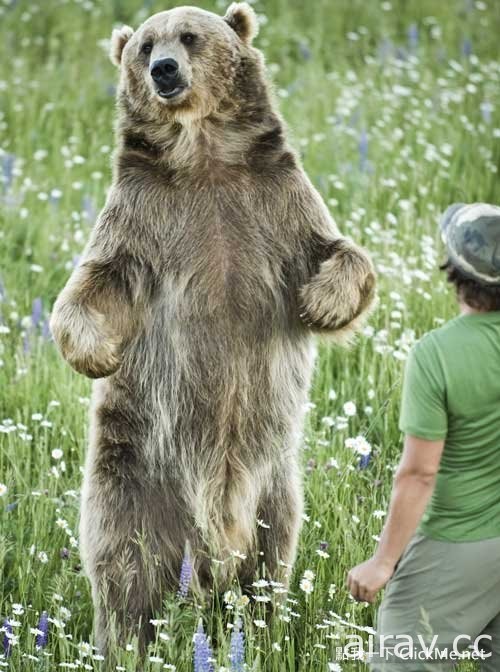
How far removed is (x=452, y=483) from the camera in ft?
11.3

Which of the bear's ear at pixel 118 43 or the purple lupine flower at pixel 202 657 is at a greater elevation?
the bear's ear at pixel 118 43

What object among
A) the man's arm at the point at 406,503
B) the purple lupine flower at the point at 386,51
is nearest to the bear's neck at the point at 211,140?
the man's arm at the point at 406,503

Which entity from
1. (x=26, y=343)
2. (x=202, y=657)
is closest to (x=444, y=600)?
(x=202, y=657)

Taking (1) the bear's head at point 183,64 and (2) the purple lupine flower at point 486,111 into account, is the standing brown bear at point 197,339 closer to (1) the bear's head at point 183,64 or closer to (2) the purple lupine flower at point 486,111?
(1) the bear's head at point 183,64

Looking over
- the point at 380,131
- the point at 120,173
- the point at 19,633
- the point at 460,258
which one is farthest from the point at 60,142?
the point at 460,258

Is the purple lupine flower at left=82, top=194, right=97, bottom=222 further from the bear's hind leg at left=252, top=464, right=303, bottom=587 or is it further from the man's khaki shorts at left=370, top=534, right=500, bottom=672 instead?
the man's khaki shorts at left=370, top=534, right=500, bottom=672

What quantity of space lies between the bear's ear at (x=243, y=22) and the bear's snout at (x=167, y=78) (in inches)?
15.8

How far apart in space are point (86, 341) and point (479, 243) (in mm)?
1630

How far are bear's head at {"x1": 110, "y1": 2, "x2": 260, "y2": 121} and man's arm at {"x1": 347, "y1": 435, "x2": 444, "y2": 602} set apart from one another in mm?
1940

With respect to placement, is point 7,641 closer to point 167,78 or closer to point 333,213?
Result: point 167,78

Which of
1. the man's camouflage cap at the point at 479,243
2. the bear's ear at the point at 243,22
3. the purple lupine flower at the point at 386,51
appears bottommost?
the man's camouflage cap at the point at 479,243

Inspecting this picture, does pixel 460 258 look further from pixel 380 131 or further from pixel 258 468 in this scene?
pixel 380 131

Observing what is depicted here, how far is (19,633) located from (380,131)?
5.44 metres

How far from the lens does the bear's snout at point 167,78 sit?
4.82m
